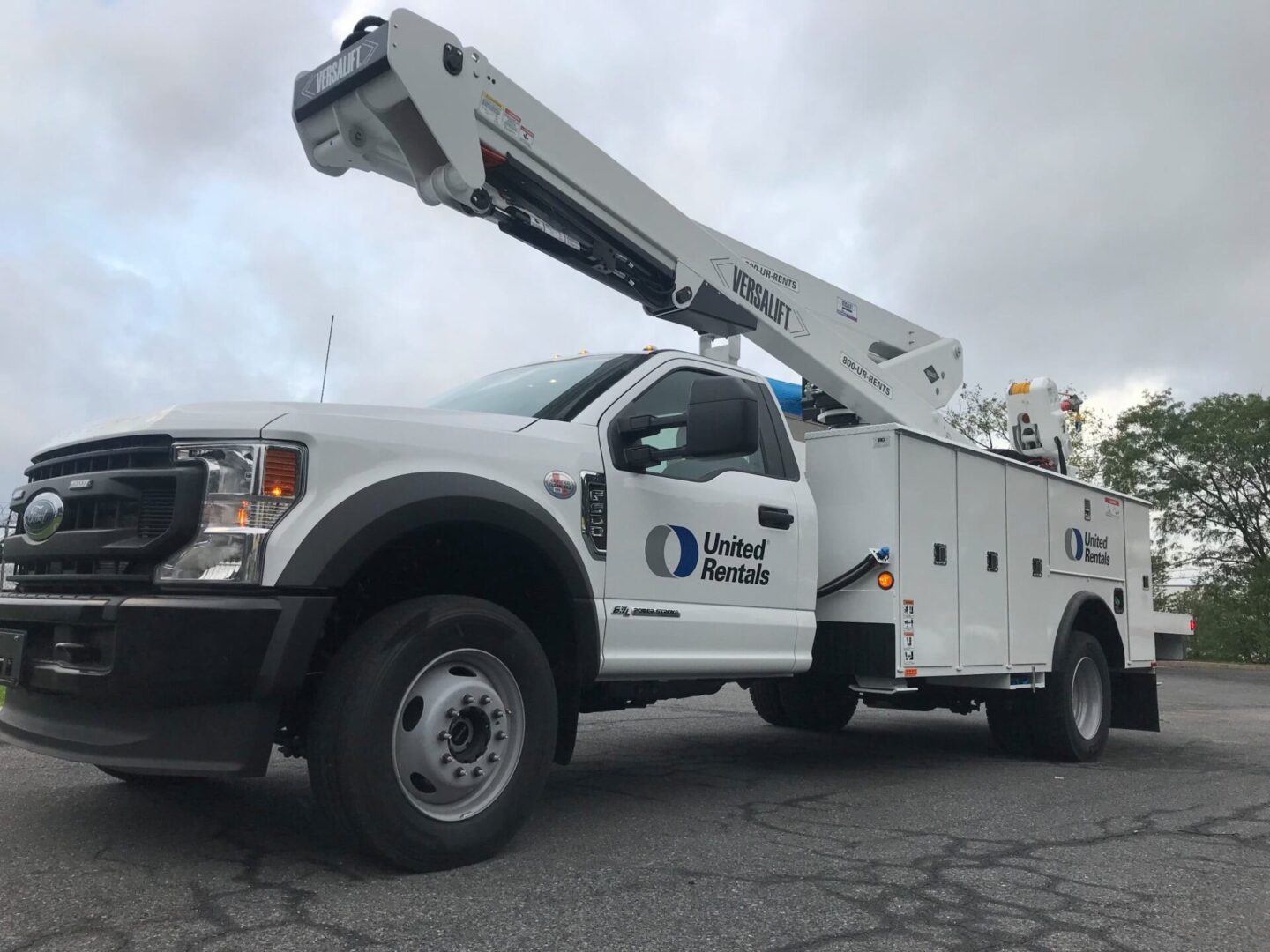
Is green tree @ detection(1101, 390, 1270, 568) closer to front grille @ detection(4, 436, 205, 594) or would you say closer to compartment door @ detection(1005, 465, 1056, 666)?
compartment door @ detection(1005, 465, 1056, 666)

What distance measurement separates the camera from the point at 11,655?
380cm

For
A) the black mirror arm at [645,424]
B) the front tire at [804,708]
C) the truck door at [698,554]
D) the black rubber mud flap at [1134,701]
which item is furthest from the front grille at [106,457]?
the black rubber mud flap at [1134,701]

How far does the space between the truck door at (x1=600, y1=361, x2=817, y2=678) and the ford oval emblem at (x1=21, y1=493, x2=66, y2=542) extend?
6.77ft

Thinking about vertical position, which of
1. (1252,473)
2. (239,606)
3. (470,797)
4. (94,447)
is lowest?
(470,797)

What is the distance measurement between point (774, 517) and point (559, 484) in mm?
1442

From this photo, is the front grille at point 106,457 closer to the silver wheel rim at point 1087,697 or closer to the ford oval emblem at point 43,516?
the ford oval emblem at point 43,516

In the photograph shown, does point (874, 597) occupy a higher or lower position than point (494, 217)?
lower

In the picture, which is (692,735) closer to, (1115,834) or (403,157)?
(1115,834)

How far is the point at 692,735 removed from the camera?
8273mm

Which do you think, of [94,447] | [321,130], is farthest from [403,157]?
[94,447]

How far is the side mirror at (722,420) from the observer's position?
4.33 meters

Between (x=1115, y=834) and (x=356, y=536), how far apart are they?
11.8 feet

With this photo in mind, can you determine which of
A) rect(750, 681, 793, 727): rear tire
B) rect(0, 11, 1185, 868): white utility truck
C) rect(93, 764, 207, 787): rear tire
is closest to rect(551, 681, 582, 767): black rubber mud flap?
rect(0, 11, 1185, 868): white utility truck

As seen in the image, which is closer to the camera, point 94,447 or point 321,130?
point 94,447
